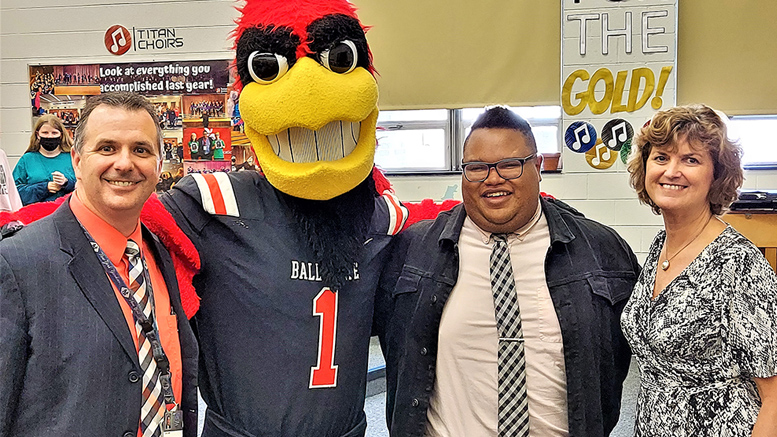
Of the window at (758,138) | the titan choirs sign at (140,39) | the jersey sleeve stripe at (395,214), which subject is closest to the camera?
→ the jersey sleeve stripe at (395,214)

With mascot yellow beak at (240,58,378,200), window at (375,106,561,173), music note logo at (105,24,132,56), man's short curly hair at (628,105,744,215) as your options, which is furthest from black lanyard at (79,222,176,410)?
music note logo at (105,24,132,56)

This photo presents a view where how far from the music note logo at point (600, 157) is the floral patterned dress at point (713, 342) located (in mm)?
2723

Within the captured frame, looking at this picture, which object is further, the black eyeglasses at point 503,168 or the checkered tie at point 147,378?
the black eyeglasses at point 503,168

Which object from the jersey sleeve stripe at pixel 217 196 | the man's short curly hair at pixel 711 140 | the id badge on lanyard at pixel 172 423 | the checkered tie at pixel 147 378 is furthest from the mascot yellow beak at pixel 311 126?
the man's short curly hair at pixel 711 140

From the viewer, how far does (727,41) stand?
4.03 metres

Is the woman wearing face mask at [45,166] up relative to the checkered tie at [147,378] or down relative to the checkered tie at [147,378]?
up

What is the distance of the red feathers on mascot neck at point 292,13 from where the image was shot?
1.56 m

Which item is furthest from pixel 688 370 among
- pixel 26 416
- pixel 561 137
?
pixel 561 137

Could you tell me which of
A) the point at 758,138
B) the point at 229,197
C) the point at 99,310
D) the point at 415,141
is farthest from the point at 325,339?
the point at 758,138

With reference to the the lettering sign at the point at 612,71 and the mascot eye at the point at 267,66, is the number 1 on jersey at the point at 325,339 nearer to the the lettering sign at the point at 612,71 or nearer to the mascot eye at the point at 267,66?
the mascot eye at the point at 267,66

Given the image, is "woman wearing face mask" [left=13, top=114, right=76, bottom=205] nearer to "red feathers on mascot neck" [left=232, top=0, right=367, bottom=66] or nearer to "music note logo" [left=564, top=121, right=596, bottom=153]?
"red feathers on mascot neck" [left=232, top=0, right=367, bottom=66]

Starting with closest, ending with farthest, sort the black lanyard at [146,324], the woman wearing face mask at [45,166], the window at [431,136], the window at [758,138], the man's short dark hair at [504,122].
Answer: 1. the black lanyard at [146,324]
2. the man's short dark hair at [504,122]
3. the woman wearing face mask at [45,166]
4. the window at [758,138]
5. the window at [431,136]

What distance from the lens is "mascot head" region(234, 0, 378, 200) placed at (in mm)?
1523

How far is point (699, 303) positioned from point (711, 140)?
1.32 feet
